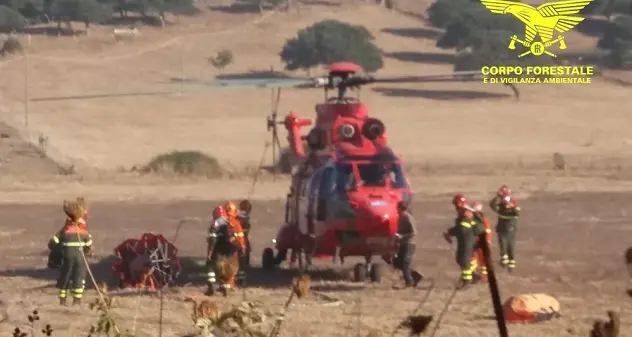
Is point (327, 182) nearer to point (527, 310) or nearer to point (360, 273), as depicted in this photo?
point (360, 273)

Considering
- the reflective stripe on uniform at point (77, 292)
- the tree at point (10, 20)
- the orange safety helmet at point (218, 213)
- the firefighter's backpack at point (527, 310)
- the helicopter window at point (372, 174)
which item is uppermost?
the tree at point (10, 20)

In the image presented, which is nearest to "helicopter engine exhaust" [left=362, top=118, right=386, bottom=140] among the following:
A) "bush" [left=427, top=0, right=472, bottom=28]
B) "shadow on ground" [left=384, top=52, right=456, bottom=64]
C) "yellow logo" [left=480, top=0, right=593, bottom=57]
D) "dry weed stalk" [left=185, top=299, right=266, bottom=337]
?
"dry weed stalk" [left=185, top=299, right=266, bottom=337]

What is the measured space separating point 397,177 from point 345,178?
64 cm

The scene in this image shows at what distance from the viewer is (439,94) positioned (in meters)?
70.8

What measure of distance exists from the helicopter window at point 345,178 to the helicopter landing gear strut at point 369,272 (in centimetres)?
141

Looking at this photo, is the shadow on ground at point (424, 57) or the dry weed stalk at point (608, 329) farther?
the shadow on ground at point (424, 57)

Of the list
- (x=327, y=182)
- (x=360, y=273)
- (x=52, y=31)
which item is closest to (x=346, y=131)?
(x=327, y=182)

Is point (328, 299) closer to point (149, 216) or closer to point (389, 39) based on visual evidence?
point (149, 216)

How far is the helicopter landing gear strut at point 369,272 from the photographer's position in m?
17.3

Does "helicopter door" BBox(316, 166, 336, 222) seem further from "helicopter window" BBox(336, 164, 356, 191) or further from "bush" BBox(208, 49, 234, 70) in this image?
"bush" BBox(208, 49, 234, 70)

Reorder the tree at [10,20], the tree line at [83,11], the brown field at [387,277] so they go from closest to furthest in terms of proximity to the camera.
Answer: the brown field at [387,277] < the tree at [10,20] < the tree line at [83,11]

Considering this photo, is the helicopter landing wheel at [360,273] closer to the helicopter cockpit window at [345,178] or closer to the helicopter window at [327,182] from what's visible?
the helicopter window at [327,182]

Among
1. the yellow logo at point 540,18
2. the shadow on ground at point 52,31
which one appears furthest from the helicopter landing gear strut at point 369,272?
the shadow on ground at point 52,31

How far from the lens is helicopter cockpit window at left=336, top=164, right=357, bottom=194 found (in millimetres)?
16234
